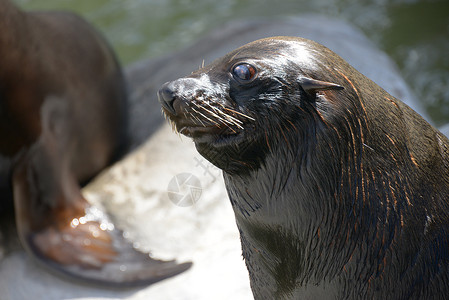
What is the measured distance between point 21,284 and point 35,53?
5.08 ft

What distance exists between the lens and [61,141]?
13.7 feet

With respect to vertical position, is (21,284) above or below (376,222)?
below

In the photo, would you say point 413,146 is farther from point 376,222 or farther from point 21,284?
point 21,284

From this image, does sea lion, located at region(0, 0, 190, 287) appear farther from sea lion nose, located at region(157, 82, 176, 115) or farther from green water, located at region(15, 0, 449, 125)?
green water, located at region(15, 0, 449, 125)

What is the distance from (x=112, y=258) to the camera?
357cm

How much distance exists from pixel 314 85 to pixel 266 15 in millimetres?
6346

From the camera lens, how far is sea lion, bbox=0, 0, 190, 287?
11.7 ft

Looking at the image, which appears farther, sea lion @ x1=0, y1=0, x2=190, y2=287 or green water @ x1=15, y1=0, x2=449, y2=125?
green water @ x1=15, y1=0, x2=449, y2=125

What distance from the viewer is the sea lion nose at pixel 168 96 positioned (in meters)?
1.83

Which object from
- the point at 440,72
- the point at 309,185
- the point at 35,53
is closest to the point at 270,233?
the point at 309,185

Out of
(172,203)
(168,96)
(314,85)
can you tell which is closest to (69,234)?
(172,203)

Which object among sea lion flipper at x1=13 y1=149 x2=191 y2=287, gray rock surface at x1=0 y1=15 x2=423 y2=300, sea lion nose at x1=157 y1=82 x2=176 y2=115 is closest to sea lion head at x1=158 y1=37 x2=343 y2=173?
sea lion nose at x1=157 y1=82 x2=176 y2=115

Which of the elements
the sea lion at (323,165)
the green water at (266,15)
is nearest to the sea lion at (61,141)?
the sea lion at (323,165)

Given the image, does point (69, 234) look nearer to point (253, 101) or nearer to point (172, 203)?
point (172, 203)
